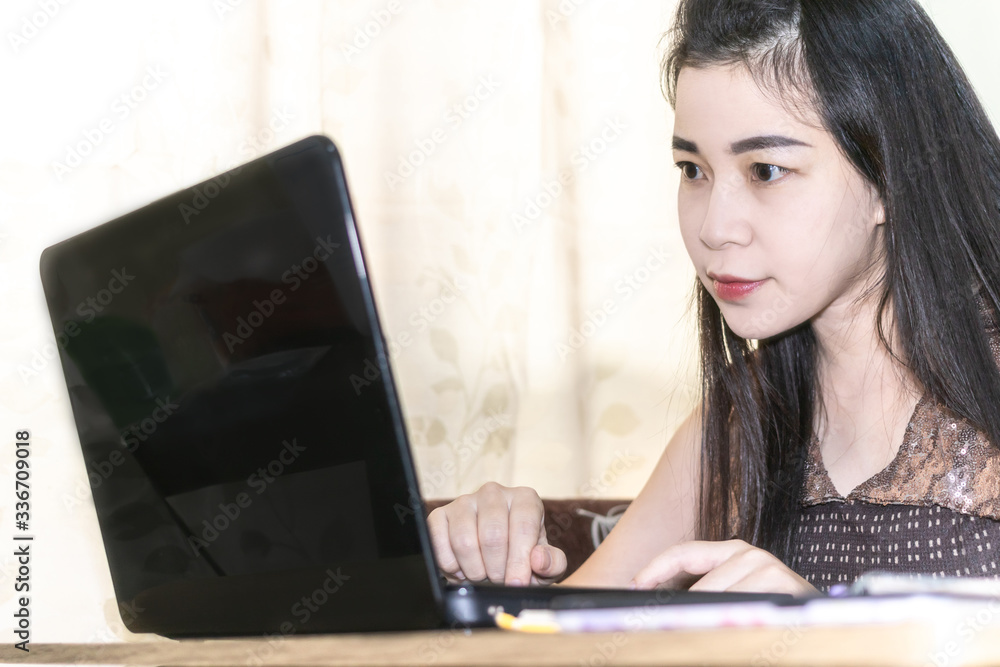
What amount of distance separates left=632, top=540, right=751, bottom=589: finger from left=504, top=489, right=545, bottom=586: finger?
0.22 meters

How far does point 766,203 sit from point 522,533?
16.1 inches

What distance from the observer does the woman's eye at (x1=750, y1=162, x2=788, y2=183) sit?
2.96ft

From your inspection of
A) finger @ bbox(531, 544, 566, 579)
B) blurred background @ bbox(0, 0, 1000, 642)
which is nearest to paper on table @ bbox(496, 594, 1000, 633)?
finger @ bbox(531, 544, 566, 579)

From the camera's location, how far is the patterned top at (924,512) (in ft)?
3.18

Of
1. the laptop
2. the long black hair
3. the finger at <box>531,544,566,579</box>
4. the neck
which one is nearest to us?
the laptop

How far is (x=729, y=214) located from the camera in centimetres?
90

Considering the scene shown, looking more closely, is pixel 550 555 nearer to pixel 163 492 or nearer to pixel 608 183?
pixel 163 492

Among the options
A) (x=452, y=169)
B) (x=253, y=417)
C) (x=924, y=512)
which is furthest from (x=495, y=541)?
(x=452, y=169)

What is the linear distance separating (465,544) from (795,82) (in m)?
0.58

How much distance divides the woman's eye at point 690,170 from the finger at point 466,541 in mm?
434

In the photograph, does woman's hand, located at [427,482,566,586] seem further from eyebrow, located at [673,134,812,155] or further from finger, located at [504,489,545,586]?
eyebrow, located at [673,134,812,155]

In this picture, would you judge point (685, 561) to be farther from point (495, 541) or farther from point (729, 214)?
point (729, 214)

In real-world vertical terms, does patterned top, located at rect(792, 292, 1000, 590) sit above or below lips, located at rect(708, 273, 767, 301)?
below

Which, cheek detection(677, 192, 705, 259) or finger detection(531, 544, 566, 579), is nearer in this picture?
finger detection(531, 544, 566, 579)
